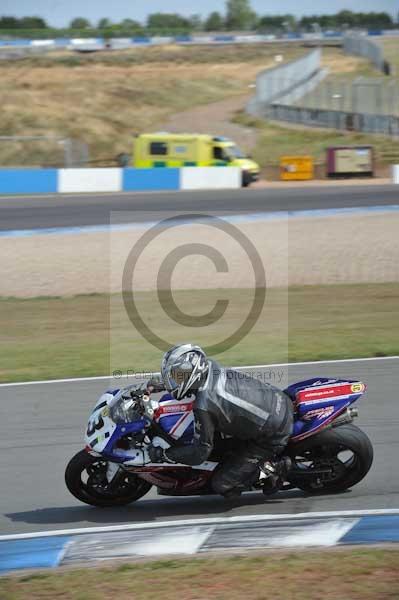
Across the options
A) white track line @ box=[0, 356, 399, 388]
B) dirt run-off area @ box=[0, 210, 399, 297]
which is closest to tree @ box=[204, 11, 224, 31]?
dirt run-off area @ box=[0, 210, 399, 297]

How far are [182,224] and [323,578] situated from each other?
1549 cm

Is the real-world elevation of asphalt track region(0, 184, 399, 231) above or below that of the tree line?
below

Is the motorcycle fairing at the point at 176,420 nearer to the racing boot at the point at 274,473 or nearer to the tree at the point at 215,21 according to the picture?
the racing boot at the point at 274,473

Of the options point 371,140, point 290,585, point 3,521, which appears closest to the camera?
point 290,585

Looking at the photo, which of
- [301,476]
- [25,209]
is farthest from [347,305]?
[25,209]

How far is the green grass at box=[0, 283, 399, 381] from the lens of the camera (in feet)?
39.9

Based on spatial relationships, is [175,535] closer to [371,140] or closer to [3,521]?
[3,521]

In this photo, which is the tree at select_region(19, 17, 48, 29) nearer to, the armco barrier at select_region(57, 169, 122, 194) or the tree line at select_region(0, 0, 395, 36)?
the tree line at select_region(0, 0, 395, 36)

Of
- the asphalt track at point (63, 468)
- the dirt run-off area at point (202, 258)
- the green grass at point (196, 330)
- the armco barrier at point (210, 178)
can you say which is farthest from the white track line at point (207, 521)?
the armco barrier at point (210, 178)

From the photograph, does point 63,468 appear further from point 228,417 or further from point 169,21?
point 169,21

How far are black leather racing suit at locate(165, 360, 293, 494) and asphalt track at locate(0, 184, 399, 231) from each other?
16698 mm

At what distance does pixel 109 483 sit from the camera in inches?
277

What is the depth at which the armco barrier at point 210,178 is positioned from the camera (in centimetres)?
3228

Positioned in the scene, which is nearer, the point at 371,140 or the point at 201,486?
the point at 201,486
